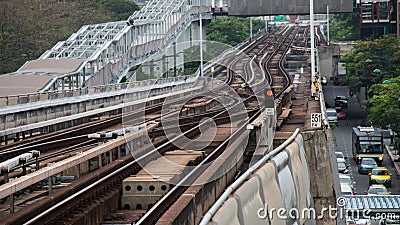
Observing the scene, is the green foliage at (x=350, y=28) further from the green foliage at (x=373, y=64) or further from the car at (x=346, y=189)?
the car at (x=346, y=189)

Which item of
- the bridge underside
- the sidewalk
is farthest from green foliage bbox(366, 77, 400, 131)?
the bridge underside

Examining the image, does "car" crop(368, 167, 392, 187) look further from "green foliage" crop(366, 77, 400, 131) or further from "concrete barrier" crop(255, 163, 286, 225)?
"concrete barrier" crop(255, 163, 286, 225)

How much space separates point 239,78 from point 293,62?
41.2 feet

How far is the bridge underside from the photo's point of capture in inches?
3091

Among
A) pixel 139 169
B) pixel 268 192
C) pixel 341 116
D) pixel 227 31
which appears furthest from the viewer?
pixel 227 31

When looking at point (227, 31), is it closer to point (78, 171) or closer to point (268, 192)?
point (78, 171)

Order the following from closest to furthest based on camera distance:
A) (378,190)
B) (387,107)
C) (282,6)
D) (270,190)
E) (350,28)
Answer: (270,190)
(378,190)
(387,107)
(282,6)
(350,28)

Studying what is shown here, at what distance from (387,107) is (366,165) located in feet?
25.0

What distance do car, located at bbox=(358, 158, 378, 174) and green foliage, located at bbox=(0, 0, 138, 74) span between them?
2831 cm

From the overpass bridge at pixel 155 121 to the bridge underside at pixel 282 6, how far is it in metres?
4.48

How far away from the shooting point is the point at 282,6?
78938mm

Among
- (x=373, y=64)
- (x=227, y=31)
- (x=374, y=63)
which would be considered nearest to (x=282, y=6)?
(x=374, y=63)

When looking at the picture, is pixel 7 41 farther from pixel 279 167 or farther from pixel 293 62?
pixel 279 167

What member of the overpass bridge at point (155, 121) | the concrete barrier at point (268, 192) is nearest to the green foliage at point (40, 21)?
the overpass bridge at point (155, 121)
